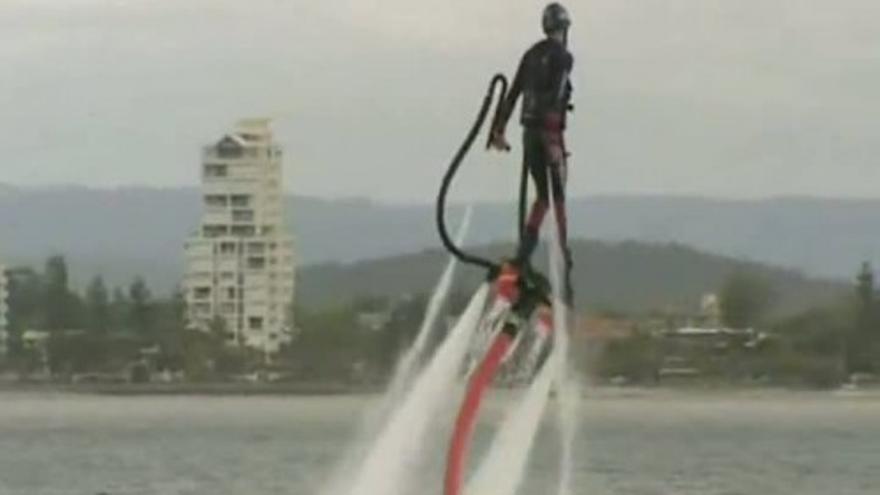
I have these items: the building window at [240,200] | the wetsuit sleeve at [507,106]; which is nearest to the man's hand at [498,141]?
the wetsuit sleeve at [507,106]

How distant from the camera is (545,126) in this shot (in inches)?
595

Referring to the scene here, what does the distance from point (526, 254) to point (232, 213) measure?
6454 cm

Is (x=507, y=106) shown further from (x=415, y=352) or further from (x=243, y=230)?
(x=243, y=230)

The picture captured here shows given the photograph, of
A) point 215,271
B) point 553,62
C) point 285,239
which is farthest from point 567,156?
point 215,271

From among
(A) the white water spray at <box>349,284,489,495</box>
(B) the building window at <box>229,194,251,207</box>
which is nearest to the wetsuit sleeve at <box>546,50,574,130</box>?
(A) the white water spray at <box>349,284,489,495</box>

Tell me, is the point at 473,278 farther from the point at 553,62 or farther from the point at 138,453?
the point at 138,453

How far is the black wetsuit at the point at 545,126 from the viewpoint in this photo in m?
15.1

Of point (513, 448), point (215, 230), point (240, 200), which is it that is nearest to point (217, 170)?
point (240, 200)

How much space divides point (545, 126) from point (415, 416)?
1.56 metres

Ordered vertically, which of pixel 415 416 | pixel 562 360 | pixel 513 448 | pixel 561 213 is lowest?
pixel 513 448

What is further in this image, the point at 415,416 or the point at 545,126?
the point at 415,416

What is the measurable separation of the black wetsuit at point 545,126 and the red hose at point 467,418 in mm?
481

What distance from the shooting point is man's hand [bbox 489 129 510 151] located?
1517 centimetres

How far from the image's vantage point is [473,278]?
51.4 feet
